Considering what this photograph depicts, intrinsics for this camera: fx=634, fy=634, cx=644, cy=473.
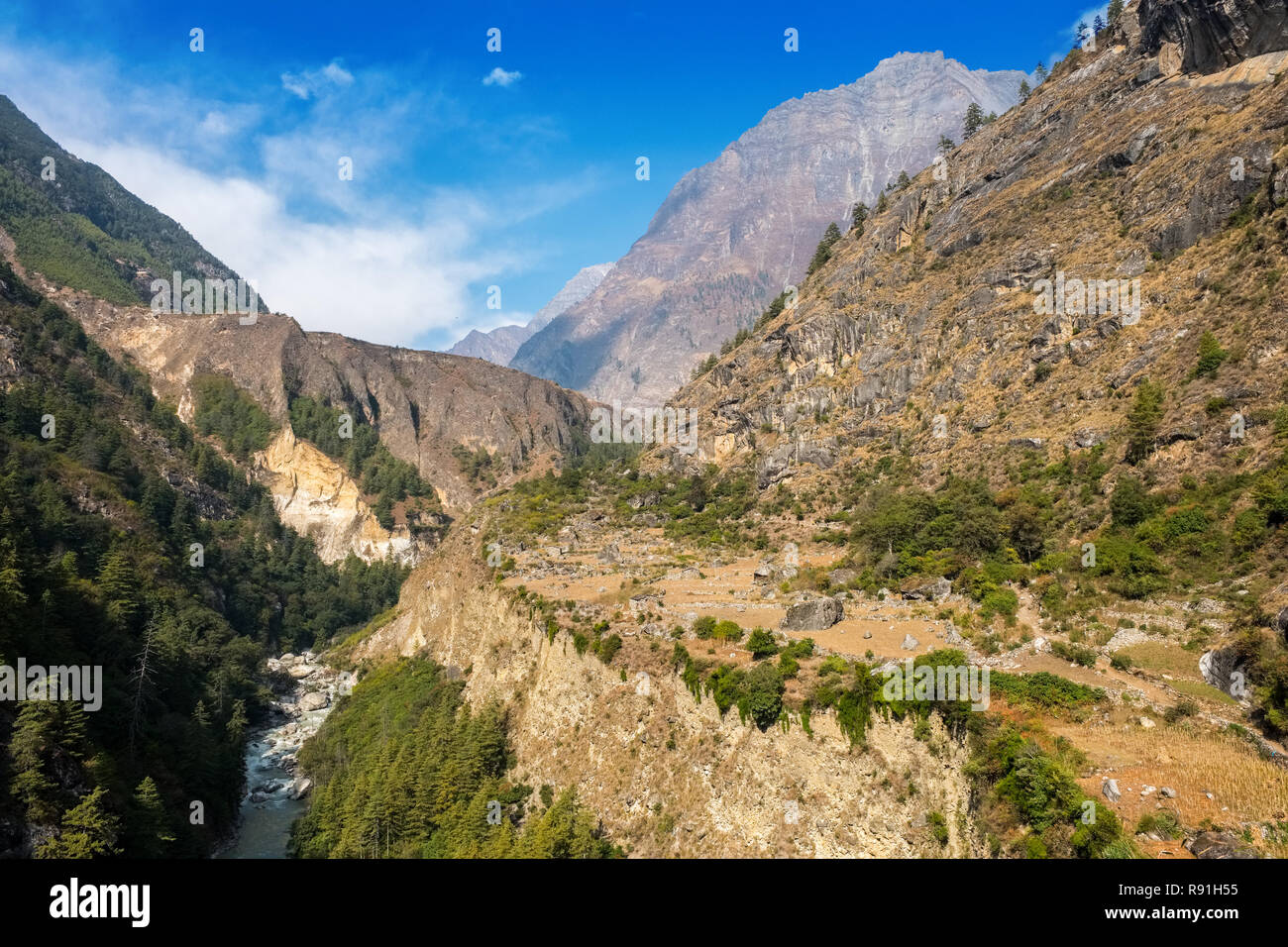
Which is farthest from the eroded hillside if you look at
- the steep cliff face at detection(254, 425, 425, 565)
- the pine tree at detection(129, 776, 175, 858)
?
the steep cliff face at detection(254, 425, 425, 565)

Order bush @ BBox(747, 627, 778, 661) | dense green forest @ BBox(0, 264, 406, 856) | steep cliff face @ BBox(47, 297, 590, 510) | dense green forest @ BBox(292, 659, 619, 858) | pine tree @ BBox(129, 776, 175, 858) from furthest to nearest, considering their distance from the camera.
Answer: steep cliff face @ BBox(47, 297, 590, 510), pine tree @ BBox(129, 776, 175, 858), dense green forest @ BBox(0, 264, 406, 856), dense green forest @ BBox(292, 659, 619, 858), bush @ BBox(747, 627, 778, 661)

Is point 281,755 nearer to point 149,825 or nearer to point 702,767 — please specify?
point 149,825

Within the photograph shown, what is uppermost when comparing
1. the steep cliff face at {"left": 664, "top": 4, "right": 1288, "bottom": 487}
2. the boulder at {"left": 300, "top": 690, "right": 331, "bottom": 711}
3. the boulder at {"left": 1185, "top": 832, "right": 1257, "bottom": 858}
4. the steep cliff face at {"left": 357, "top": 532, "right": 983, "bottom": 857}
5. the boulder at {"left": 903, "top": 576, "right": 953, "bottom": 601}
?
the steep cliff face at {"left": 664, "top": 4, "right": 1288, "bottom": 487}

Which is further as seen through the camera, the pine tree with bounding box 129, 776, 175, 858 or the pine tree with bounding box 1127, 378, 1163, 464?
the pine tree with bounding box 1127, 378, 1163, 464

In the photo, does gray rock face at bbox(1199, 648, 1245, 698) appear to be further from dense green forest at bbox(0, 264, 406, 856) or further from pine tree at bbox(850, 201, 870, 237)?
pine tree at bbox(850, 201, 870, 237)

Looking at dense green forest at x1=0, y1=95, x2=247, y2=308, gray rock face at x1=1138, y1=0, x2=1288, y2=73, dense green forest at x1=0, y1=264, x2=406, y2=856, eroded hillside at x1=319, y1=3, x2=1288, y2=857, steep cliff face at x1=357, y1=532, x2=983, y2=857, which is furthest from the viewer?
dense green forest at x1=0, y1=95, x2=247, y2=308

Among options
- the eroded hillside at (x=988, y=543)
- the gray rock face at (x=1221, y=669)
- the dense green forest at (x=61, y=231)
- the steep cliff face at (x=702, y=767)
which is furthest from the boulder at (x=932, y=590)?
the dense green forest at (x=61, y=231)
